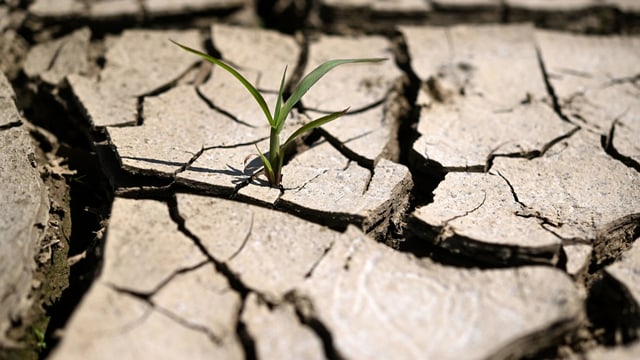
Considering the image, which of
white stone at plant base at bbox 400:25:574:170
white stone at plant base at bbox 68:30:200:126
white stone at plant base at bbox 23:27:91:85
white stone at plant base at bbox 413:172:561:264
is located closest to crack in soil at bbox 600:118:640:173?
white stone at plant base at bbox 400:25:574:170

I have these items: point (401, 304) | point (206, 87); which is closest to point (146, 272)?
point (401, 304)

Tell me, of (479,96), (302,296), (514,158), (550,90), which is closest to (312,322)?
(302,296)

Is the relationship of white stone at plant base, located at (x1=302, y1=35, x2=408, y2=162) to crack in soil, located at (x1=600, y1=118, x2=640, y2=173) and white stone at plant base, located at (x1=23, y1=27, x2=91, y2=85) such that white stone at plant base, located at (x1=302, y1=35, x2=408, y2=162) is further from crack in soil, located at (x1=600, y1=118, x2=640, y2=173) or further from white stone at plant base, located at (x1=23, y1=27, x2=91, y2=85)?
white stone at plant base, located at (x1=23, y1=27, x2=91, y2=85)

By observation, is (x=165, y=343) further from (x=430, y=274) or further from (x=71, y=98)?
(x=71, y=98)

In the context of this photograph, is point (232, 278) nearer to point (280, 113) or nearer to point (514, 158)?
point (280, 113)

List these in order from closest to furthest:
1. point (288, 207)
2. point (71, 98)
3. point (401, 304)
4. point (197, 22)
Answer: point (401, 304) < point (288, 207) < point (71, 98) < point (197, 22)
